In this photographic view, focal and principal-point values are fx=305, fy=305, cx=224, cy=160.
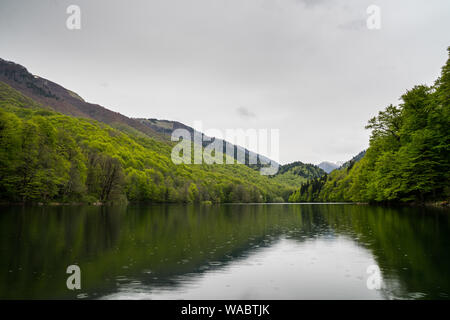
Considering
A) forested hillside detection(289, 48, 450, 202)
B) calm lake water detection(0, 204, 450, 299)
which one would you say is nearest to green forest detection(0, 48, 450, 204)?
forested hillside detection(289, 48, 450, 202)

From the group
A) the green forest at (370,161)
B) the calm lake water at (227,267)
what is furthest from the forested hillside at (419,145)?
the calm lake water at (227,267)

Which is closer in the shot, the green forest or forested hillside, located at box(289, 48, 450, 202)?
forested hillside, located at box(289, 48, 450, 202)

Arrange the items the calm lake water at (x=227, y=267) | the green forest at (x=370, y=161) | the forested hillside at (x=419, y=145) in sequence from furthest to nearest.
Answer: the green forest at (x=370, y=161)
the forested hillside at (x=419, y=145)
the calm lake water at (x=227, y=267)

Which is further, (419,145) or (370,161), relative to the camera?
(370,161)

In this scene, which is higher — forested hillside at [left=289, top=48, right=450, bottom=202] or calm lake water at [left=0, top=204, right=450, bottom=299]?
forested hillside at [left=289, top=48, right=450, bottom=202]

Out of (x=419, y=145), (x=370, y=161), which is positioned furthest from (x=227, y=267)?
(x=370, y=161)

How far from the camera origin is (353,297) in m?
9.39

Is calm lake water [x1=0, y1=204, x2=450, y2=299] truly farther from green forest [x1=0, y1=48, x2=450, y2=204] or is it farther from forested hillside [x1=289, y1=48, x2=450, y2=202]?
green forest [x1=0, y1=48, x2=450, y2=204]

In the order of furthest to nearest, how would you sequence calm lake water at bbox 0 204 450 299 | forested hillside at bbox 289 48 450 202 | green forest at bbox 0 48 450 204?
green forest at bbox 0 48 450 204 < forested hillside at bbox 289 48 450 202 < calm lake water at bbox 0 204 450 299

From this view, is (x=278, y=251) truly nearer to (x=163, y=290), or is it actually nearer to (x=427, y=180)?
(x=163, y=290)

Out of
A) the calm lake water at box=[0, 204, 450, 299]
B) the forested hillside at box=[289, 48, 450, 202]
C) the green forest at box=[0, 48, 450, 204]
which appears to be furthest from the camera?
the green forest at box=[0, 48, 450, 204]

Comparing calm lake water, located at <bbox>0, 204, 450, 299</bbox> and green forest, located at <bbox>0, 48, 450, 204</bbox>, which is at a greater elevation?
green forest, located at <bbox>0, 48, 450, 204</bbox>

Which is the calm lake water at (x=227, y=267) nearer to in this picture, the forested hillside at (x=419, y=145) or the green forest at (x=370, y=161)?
the forested hillside at (x=419, y=145)

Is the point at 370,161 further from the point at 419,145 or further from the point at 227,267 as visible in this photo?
the point at 227,267
